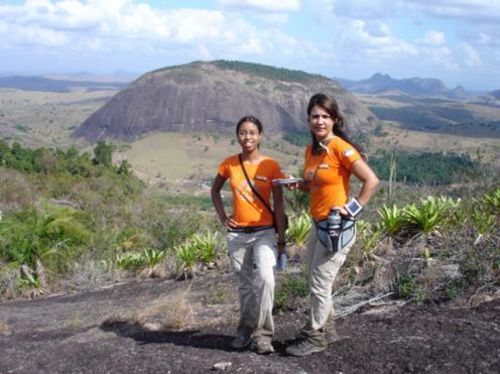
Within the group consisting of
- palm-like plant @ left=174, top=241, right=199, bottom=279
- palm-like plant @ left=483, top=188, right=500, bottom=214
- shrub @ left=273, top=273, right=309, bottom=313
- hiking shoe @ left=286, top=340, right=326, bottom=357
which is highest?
palm-like plant @ left=483, top=188, right=500, bottom=214

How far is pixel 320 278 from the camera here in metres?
4.33

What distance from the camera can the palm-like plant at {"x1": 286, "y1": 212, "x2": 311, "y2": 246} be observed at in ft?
27.4

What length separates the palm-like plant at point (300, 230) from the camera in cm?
834

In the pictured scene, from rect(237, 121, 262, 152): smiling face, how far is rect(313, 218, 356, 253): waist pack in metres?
0.76

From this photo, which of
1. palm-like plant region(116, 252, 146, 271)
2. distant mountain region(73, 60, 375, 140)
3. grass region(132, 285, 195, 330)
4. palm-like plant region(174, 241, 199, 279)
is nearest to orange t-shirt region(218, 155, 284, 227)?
grass region(132, 285, 195, 330)

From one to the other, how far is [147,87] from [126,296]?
125 metres

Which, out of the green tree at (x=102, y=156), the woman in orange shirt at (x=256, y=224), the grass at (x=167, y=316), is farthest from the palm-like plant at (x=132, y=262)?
the green tree at (x=102, y=156)

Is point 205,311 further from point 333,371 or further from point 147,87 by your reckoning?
point 147,87

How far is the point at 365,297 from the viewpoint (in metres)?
5.93

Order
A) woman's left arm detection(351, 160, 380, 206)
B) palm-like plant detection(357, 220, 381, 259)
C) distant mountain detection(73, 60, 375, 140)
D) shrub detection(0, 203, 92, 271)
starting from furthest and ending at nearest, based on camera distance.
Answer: distant mountain detection(73, 60, 375, 140)
shrub detection(0, 203, 92, 271)
palm-like plant detection(357, 220, 381, 259)
woman's left arm detection(351, 160, 380, 206)

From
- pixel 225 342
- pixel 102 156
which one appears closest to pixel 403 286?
pixel 225 342

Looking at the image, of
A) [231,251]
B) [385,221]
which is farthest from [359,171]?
[385,221]

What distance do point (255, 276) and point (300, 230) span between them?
12.9 ft

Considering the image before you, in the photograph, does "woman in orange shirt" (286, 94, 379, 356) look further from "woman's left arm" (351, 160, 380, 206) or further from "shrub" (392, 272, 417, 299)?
"shrub" (392, 272, 417, 299)
